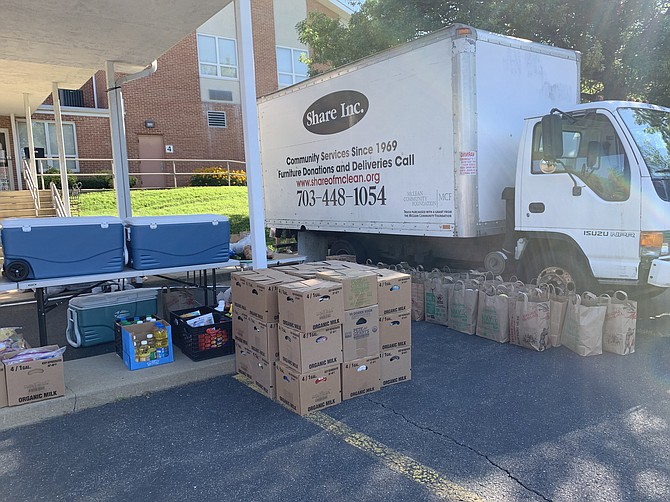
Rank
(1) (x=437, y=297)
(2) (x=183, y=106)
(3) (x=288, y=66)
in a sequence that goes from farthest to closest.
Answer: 1. (3) (x=288, y=66)
2. (2) (x=183, y=106)
3. (1) (x=437, y=297)

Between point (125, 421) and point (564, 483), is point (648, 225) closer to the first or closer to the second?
point (564, 483)

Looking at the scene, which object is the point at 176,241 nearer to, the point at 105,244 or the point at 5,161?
the point at 105,244

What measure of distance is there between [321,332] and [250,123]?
2.51 m

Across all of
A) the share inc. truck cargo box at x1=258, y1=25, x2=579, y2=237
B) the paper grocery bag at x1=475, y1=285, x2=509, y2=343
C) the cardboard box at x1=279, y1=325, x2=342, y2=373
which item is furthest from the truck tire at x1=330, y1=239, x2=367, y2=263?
the cardboard box at x1=279, y1=325, x2=342, y2=373

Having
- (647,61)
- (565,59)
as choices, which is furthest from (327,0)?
(565,59)

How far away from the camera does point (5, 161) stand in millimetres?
17953

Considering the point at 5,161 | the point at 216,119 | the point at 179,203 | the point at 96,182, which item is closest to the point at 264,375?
the point at 179,203

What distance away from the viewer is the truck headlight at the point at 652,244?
210 inches

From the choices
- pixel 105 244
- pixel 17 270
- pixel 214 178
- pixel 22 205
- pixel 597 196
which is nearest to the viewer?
pixel 17 270

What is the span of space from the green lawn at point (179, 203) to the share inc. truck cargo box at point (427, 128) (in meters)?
6.30

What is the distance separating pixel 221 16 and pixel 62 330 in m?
20.8

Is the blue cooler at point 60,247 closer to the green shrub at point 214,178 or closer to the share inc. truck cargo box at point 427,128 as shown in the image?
the share inc. truck cargo box at point 427,128

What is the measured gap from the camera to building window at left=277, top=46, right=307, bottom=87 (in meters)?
25.1

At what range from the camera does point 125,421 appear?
4.11 meters
